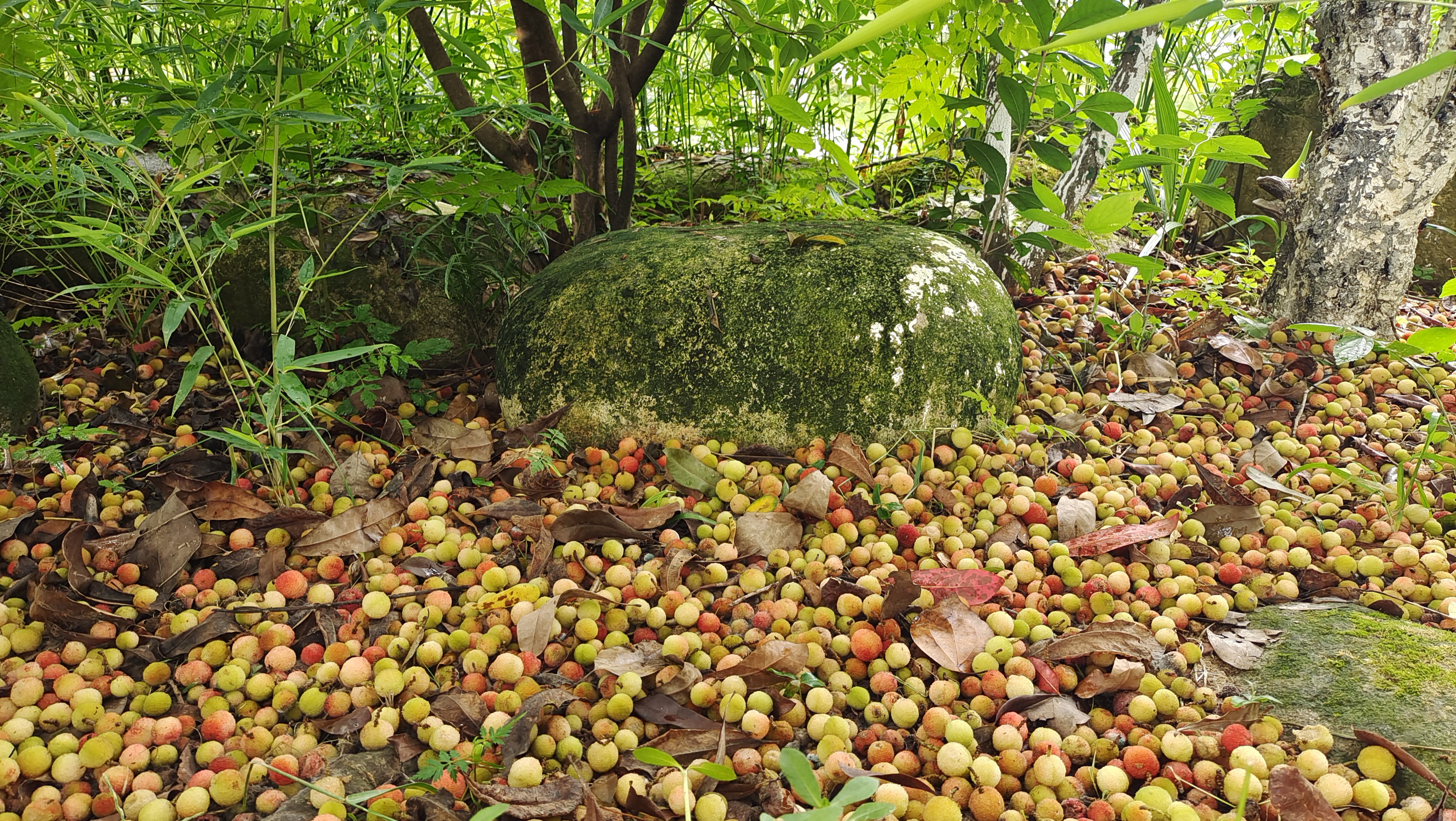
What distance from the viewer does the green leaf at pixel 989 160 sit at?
2422 mm

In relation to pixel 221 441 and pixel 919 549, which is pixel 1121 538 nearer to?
pixel 919 549

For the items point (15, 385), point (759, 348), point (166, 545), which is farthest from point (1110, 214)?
point (15, 385)

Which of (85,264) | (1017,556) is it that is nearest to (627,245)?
(1017,556)

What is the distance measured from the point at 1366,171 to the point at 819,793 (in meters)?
2.81

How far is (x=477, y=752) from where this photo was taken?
1387mm

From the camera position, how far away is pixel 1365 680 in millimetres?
1496

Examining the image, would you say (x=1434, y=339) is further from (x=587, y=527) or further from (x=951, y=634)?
(x=587, y=527)

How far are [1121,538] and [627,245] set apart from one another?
4.65 feet

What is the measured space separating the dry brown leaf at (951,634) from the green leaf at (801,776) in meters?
0.70

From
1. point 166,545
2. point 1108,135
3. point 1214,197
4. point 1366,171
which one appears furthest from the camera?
point 1108,135

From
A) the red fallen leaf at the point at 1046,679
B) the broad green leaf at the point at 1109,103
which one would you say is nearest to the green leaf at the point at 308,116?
the red fallen leaf at the point at 1046,679

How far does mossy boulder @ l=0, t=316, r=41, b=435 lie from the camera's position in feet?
7.17

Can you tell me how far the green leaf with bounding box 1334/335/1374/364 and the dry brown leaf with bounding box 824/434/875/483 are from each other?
1.35m

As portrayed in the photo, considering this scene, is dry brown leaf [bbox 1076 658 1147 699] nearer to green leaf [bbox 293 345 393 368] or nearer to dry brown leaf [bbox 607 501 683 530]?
dry brown leaf [bbox 607 501 683 530]
